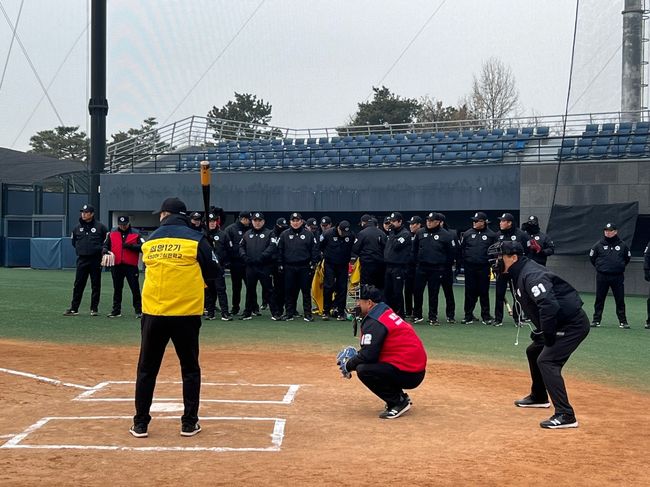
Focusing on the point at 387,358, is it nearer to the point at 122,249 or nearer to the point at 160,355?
the point at 160,355

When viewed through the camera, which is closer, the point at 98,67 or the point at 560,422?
the point at 560,422

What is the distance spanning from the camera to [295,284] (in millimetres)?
16875

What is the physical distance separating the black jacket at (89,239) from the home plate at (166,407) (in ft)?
26.9

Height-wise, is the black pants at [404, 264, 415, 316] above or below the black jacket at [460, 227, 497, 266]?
below

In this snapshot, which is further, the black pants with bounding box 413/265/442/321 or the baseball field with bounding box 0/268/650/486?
the black pants with bounding box 413/265/442/321

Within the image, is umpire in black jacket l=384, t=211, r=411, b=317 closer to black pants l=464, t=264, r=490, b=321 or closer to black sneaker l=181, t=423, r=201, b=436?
black pants l=464, t=264, r=490, b=321

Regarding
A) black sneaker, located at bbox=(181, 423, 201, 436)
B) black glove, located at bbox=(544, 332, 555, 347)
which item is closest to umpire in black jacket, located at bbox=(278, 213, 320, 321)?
black glove, located at bbox=(544, 332, 555, 347)

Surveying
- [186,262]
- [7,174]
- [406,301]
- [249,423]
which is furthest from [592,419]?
[7,174]

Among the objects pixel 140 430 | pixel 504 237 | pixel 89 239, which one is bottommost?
pixel 140 430

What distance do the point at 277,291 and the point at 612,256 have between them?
6.76 meters

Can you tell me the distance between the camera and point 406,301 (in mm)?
17312

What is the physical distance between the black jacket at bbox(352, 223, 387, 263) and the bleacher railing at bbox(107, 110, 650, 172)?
8330mm

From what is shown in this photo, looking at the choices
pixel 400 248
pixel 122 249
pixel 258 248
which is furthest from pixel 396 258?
pixel 122 249

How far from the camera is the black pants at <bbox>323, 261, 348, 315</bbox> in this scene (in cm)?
1702
